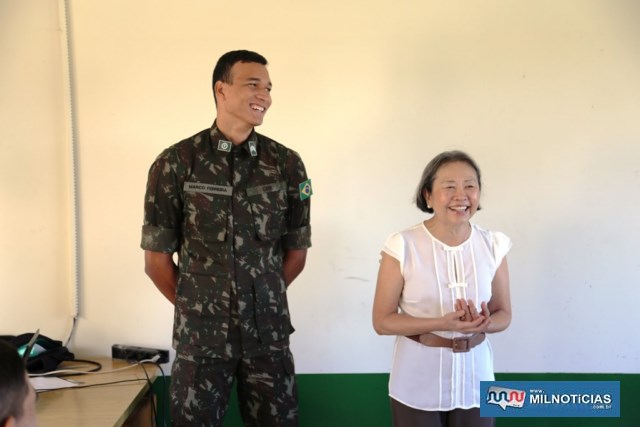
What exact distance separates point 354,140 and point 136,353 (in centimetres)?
139

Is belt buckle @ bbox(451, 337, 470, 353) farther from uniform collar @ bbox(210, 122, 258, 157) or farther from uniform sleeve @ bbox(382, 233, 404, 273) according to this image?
uniform collar @ bbox(210, 122, 258, 157)

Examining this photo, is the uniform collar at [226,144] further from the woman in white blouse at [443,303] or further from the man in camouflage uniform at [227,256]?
the woman in white blouse at [443,303]

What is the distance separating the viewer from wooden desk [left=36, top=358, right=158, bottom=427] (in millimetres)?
2010

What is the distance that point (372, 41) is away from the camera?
8.71 ft

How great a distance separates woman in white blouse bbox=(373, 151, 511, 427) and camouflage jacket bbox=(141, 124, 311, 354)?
39 centimetres

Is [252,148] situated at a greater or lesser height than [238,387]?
greater

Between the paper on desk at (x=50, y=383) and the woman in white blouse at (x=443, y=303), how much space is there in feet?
4.30

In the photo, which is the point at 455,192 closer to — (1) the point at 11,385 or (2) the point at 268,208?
(2) the point at 268,208

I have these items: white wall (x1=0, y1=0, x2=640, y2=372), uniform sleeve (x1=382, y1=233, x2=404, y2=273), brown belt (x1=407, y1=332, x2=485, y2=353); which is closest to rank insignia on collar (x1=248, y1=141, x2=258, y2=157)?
uniform sleeve (x1=382, y1=233, x2=404, y2=273)

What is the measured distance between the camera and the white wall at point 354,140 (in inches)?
102

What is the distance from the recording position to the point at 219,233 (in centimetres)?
190

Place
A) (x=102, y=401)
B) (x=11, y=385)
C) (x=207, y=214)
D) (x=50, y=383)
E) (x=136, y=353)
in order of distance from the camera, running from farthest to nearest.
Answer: (x=136, y=353) < (x=50, y=383) < (x=102, y=401) < (x=207, y=214) < (x=11, y=385)

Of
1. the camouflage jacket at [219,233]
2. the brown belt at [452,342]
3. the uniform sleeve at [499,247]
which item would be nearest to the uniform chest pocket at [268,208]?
the camouflage jacket at [219,233]

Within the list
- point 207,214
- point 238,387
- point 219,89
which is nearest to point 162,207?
point 207,214
